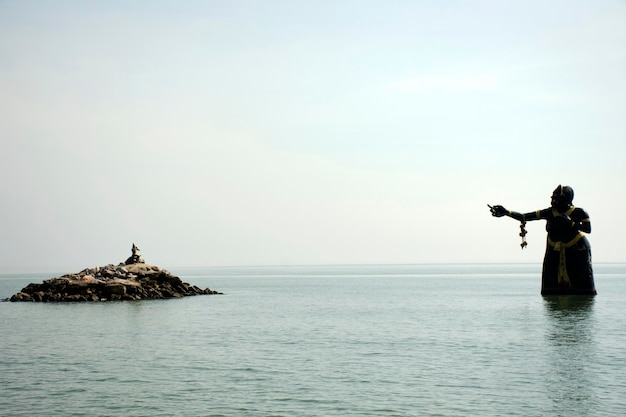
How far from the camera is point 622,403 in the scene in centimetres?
2288

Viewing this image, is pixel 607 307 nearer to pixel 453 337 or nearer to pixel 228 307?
pixel 453 337

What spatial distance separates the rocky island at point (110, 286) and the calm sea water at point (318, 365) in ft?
77.5

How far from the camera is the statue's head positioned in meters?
61.4

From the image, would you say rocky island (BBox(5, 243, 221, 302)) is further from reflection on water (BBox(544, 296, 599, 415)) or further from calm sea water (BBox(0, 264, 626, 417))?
reflection on water (BBox(544, 296, 599, 415))

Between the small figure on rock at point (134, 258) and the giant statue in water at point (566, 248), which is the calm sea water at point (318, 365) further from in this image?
the small figure on rock at point (134, 258)

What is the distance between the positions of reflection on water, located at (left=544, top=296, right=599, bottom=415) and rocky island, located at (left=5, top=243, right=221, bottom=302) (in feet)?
156

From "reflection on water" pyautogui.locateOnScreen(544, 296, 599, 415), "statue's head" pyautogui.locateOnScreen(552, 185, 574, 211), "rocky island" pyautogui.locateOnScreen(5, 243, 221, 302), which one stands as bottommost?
"reflection on water" pyautogui.locateOnScreen(544, 296, 599, 415)

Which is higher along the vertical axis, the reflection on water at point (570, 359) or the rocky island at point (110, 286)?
the rocky island at point (110, 286)

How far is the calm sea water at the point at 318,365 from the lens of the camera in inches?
925

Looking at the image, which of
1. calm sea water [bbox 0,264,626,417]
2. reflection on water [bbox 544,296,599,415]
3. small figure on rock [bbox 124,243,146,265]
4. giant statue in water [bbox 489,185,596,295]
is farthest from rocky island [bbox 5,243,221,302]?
reflection on water [bbox 544,296,599,415]

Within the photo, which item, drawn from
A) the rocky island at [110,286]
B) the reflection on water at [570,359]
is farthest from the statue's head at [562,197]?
the rocky island at [110,286]

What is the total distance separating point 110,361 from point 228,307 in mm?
39879

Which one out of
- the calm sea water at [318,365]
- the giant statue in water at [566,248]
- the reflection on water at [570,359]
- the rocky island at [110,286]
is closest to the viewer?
the reflection on water at [570,359]

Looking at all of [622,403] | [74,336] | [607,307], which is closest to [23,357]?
[74,336]
